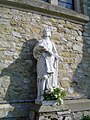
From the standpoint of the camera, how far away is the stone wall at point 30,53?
5.46m

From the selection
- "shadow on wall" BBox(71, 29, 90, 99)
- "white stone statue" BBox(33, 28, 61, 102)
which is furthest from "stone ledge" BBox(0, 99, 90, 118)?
"shadow on wall" BBox(71, 29, 90, 99)

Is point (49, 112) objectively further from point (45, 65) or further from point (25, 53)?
point (25, 53)

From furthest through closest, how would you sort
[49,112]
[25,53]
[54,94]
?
[25,53] → [54,94] → [49,112]

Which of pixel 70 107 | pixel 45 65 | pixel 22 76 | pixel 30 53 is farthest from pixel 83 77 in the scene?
pixel 22 76

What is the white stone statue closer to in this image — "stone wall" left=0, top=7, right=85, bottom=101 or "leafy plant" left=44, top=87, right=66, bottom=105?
"leafy plant" left=44, top=87, right=66, bottom=105

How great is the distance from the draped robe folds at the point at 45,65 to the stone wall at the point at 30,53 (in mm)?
358

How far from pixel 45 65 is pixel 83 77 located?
175 centimetres

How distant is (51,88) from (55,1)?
2891 mm

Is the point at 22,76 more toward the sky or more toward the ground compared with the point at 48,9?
more toward the ground

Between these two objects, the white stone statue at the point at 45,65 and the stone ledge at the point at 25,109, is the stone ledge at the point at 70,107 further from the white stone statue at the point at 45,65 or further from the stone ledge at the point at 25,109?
the white stone statue at the point at 45,65

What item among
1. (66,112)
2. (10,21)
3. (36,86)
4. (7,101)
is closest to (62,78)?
(36,86)

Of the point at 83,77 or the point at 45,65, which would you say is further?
the point at 83,77

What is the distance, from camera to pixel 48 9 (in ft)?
20.5

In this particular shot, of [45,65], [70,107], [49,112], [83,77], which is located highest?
[45,65]
